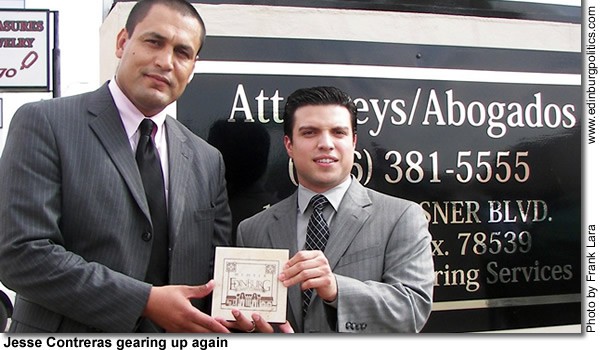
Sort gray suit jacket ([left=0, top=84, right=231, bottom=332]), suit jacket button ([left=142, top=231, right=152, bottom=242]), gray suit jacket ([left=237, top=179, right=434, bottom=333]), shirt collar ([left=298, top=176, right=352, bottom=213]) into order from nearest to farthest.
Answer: gray suit jacket ([left=0, top=84, right=231, bottom=332])
suit jacket button ([left=142, top=231, right=152, bottom=242])
gray suit jacket ([left=237, top=179, right=434, bottom=333])
shirt collar ([left=298, top=176, right=352, bottom=213])

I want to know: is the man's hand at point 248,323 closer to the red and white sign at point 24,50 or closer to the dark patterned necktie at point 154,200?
the dark patterned necktie at point 154,200

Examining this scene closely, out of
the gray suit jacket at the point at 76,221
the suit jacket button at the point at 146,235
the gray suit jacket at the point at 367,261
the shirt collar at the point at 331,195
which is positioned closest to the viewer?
the gray suit jacket at the point at 76,221

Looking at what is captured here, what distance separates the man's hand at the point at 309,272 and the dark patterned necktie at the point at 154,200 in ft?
1.17

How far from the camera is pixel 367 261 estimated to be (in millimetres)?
1719

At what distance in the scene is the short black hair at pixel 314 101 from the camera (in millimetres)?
1800

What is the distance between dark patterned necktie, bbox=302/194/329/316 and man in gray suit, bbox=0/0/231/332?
0.30 m

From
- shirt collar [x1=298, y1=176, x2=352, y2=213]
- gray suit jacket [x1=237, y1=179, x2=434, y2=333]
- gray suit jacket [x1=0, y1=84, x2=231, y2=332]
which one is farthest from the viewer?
shirt collar [x1=298, y1=176, x2=352, y2=213]

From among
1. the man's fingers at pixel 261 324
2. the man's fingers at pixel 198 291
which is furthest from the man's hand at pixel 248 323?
the man's fingers at pixel 198 291

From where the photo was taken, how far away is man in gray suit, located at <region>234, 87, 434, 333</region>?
1.65 m

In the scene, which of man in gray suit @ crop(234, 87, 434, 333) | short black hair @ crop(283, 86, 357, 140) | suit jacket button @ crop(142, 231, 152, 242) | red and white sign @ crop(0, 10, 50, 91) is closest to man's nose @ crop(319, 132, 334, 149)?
man in gray suit @ crop(234, 87, 434, 333)

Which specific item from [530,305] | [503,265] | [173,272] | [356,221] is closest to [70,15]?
[173,272]

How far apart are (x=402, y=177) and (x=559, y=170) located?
62 centimetres

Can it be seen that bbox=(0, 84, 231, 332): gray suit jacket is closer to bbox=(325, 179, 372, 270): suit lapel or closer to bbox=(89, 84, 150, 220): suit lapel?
bbox=(89, 84, 150, 220): suit lapel

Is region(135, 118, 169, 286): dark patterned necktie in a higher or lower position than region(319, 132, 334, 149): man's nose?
lower
